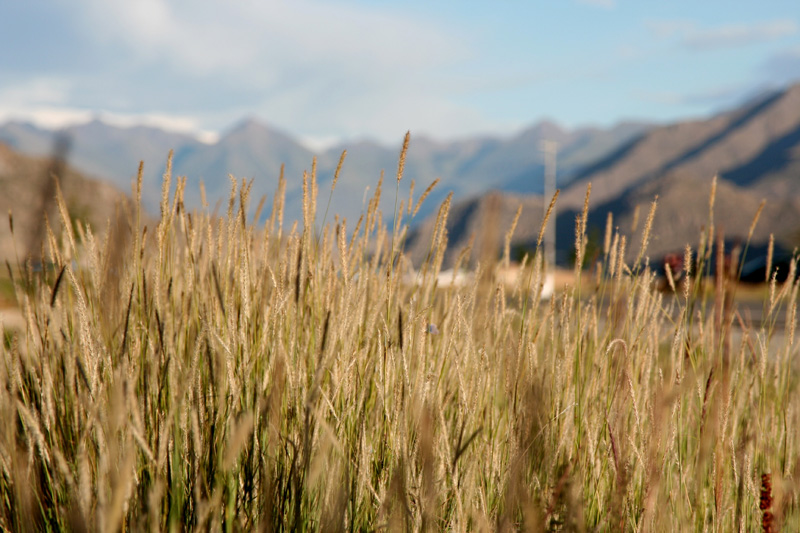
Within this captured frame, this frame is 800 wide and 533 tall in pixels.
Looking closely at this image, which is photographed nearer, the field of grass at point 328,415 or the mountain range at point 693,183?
the field of grass at point 328,415

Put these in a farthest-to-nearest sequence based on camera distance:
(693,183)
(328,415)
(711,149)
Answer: (711,149) < (693,183) < (328,415)

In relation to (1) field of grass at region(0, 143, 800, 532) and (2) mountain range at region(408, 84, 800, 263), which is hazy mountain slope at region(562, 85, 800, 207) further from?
(1) field of grass at region(0, 143, 800, 532)

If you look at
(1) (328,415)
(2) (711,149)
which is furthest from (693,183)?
(2) (711,149)

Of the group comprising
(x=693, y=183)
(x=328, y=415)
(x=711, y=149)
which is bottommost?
(x=328, y=415)

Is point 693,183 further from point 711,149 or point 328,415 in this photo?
point 711,149

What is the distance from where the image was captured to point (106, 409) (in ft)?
3.80

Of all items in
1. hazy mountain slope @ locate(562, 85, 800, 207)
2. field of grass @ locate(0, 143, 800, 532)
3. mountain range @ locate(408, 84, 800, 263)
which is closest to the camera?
field of grass @ locate(0, 143, 800, 532)

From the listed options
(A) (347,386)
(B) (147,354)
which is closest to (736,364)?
(A) (347,386)

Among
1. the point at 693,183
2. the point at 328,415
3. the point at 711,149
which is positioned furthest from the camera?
the point at 711,149

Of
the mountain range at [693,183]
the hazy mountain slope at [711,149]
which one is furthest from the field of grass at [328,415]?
the hazy mountain slope at [711,149]

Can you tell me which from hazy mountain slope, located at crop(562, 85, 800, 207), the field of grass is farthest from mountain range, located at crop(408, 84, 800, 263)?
the field of grass

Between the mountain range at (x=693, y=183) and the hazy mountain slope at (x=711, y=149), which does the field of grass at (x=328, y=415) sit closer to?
the mountain range at (x=693, y=183)

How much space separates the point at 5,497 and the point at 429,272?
1.14m

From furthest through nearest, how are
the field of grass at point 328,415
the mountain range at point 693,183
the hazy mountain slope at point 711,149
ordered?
the hazy mountain slope at point 711,149, the mountain range at point 693,183, the field of grass at point 328,415
